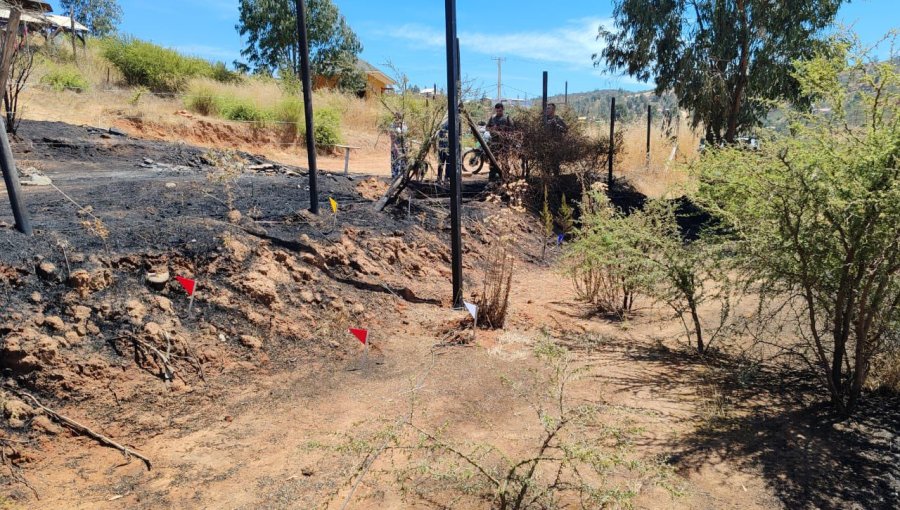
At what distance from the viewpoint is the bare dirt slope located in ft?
9.98

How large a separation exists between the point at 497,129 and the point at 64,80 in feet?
45.1

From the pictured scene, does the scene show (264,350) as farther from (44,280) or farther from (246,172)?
(246,172)

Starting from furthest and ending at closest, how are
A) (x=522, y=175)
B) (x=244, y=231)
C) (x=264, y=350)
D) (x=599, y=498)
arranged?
(x=522, y=175) → (x=244, y=231) → (x=264, y=350) → (x=599, y=498)

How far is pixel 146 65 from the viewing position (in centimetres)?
2192

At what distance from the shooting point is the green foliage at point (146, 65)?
21906 mm

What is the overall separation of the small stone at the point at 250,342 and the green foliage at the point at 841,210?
3603 mm

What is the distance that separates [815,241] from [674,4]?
12468 mm

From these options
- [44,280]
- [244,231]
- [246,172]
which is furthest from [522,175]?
[44,280]

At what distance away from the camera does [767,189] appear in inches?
151

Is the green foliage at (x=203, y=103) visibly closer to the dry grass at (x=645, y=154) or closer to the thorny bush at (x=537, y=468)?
the dry grass at (x=645, y=154)

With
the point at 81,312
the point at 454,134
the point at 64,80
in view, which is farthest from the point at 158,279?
the point at 64,80

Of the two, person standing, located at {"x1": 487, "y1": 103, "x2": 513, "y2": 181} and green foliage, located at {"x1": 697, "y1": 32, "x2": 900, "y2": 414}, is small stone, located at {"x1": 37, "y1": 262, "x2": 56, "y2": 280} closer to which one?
green foliage, located at {"x1": 697, "y1": 32, "x2": 900, "y2": 414}

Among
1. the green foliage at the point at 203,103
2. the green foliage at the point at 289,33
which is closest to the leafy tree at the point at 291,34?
the green foliage at the point at 289,33

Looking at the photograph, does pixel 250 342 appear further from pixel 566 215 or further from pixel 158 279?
pixel 566 215
